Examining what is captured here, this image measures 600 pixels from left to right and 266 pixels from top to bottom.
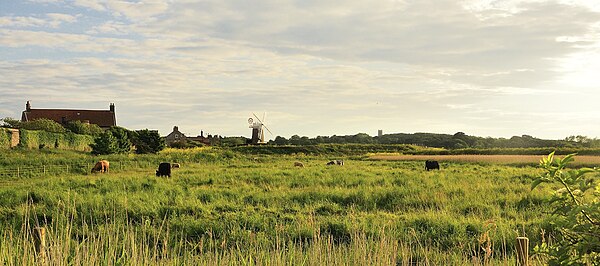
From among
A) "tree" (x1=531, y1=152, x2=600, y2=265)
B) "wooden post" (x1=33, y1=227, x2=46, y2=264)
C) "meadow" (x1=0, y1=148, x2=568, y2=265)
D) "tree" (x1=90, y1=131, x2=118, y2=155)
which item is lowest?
"meadow" (x1=0, y1=148, x2=568, y2=265)

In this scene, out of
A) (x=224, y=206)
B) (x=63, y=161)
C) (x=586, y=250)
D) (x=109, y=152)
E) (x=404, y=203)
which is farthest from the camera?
(x=109, y=152)

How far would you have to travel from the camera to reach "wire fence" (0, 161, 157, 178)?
26.1 metres

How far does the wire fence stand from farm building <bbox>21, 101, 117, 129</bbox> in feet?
137

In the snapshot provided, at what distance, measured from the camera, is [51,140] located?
137 ft

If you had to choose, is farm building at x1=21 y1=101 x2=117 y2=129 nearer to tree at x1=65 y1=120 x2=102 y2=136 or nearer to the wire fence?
tree at x1=65 y1=120 x2=102 y2=136

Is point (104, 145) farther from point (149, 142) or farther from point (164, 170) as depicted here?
point (164, 170)

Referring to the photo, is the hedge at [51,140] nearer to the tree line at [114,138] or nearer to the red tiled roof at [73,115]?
the tree line at [114,138]

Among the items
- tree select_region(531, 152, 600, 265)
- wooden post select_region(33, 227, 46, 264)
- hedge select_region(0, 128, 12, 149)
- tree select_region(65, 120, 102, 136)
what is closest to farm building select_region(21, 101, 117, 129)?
tree select_region(65, 120, 102, 136)

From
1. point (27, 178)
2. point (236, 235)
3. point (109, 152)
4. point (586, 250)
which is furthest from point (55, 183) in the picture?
point (109, 152)

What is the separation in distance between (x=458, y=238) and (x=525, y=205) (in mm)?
4903

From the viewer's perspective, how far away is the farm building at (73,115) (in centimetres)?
7106

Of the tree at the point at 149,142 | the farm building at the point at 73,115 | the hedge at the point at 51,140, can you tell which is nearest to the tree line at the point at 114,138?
the tree at the point at 149,142

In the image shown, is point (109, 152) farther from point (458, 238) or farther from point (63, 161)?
point (458, 238)

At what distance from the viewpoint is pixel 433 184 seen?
19.0 m
